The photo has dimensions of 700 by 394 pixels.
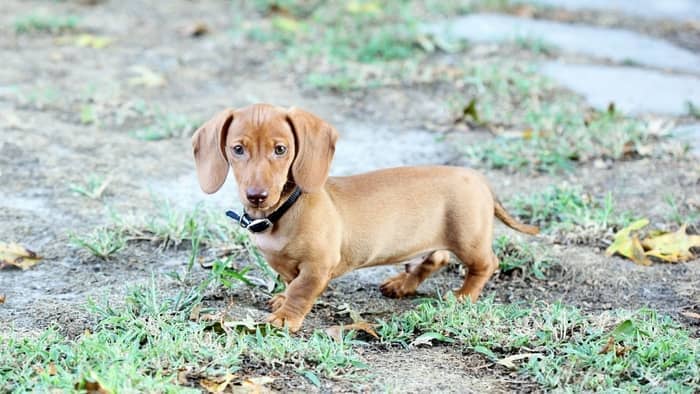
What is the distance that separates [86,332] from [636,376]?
76.9 inches

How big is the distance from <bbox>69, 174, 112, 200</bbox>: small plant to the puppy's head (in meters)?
1.75

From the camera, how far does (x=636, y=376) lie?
11.4 feet

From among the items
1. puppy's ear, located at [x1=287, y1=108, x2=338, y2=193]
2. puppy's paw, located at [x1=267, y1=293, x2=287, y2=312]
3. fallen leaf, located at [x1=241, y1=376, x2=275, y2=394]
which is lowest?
puppy's paw, located at [x1=267, y1=293, x2=287, y2=312]

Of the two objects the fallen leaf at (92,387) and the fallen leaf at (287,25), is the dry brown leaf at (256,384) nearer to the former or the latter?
the fallen leaf at (92,387)

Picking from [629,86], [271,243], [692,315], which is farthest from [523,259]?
[629,86]

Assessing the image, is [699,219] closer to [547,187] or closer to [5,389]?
[547,187]

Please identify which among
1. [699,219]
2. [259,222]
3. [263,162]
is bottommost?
[699,219]

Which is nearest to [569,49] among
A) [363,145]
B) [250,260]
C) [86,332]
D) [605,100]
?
[605,100]

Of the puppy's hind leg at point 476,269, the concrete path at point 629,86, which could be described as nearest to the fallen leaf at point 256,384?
the puppy's hind leg at point 476,269

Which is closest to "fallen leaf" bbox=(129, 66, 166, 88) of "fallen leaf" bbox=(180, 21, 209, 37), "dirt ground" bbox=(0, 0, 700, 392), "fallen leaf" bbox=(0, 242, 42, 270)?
"dirt ground" bbox=(0, 0, 700, 392)

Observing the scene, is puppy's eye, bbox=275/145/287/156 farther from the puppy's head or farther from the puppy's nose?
the puppy's nose

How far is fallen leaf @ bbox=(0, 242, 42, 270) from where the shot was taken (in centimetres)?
461

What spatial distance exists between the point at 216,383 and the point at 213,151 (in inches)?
37.1

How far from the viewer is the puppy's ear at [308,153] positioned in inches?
147
